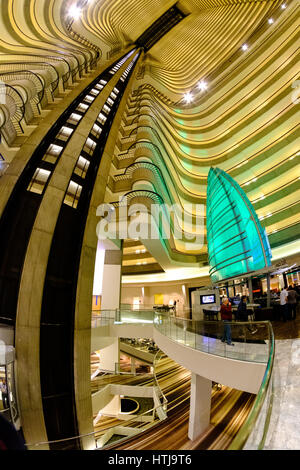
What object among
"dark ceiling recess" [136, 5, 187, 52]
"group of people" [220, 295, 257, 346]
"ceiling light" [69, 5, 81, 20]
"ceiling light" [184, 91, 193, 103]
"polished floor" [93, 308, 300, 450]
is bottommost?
"polished floor" [93, 308, 300, 450]

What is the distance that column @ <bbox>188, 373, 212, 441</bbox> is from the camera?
7438 mm

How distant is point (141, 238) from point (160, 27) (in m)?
39.8

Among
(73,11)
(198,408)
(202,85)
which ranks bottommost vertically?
(198,408)

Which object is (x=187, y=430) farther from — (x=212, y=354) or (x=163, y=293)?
(x=163, y=293)

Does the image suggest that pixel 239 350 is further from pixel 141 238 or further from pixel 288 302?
pixel 141 238

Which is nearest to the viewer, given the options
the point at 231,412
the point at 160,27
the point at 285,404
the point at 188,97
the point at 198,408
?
the point at 285,404

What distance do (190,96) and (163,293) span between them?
30.2 m

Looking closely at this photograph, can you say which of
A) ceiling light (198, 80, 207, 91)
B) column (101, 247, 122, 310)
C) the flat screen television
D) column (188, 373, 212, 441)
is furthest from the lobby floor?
ceiling light (198, 80, 207, 91)

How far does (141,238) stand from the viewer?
45.4 ft

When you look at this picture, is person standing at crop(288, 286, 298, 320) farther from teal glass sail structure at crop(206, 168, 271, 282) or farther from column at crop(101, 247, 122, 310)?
column at crop(101, 247, 122, 310)

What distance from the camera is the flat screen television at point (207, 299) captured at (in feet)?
49.6

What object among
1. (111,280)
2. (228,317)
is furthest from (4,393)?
(111,280)

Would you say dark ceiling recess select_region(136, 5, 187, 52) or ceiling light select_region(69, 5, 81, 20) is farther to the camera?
dark ceiling recess select_region(136, 5, 187, 52)

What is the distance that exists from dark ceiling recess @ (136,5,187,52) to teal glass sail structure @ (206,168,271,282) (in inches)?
1258
